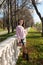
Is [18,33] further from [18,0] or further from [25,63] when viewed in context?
[18,0]

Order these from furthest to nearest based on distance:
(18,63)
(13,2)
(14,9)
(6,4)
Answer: (14,9), (13,2), (6,4), (18,63)

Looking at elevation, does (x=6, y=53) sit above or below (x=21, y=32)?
below

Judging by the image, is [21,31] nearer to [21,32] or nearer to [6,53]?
[21,32]

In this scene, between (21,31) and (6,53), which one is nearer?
(6,53)

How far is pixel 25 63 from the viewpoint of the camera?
1071cm

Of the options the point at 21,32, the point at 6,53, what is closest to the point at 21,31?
the point at 21,32

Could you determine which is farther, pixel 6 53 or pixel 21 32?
pixel 21 32

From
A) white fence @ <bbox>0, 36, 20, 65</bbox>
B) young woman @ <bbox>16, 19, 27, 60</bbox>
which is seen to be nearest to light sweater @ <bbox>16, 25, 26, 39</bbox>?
young woman @ <bbox>16, 19, 27, 60</bbox>

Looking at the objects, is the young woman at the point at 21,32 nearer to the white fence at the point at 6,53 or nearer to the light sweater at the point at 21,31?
the light sweater at the point at 21,31

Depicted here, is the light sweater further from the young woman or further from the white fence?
the white fence

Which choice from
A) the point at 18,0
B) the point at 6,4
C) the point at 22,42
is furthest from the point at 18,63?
the point at 18,0

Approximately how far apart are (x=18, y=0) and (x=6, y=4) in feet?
31.1

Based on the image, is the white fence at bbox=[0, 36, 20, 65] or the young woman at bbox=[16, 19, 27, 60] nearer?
the white fence at bbox=[0, 36, 20, 65]

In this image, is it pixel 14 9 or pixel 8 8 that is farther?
pixel 14 9
